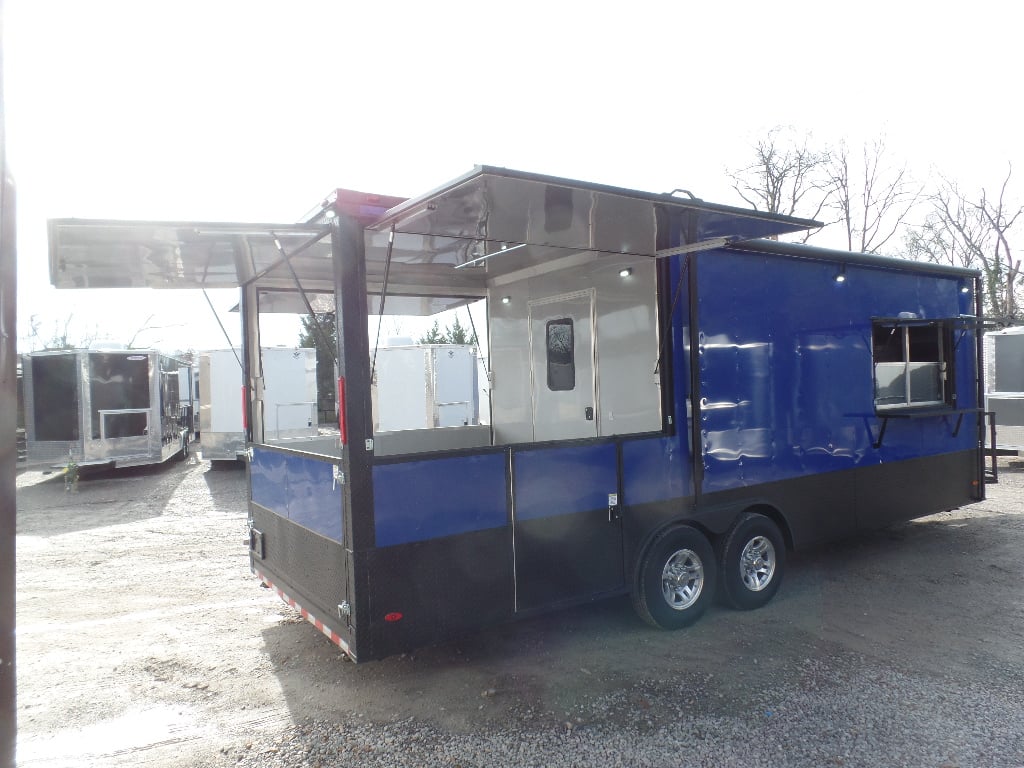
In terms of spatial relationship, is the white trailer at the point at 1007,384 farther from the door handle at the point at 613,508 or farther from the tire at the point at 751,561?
the door handle at the point at 613,508

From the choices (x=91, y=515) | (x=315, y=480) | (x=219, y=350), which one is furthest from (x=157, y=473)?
(x=315, y=480)

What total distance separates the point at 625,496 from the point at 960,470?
462 cm

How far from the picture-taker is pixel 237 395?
13.9 m

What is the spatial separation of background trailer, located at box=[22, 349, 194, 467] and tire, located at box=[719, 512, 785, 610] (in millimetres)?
11882

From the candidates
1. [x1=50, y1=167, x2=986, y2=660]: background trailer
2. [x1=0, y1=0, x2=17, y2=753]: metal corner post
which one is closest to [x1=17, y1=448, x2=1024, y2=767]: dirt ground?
[x1=50, y1=167, x2=986, y2=660]: background trailer

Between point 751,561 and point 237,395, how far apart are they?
11.2 m

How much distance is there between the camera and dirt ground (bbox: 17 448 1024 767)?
12.1 ft

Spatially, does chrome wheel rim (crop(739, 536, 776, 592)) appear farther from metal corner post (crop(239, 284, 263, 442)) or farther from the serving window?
metal corner post (crop(239, 284, 263, 442))

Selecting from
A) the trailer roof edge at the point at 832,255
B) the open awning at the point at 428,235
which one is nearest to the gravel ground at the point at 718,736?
the open awning at the point at 428,235

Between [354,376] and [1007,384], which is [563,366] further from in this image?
[1007,384]

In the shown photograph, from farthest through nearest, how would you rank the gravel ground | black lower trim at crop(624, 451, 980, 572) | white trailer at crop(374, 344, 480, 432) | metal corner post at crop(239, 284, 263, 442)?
white trailer at crop(374, 344, 480, 432) < metal corner post at crop(239, 284, 263, 442) < black lower trim at crop(624, 451, 980, 572) < the gravel ground

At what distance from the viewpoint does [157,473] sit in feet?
47.6

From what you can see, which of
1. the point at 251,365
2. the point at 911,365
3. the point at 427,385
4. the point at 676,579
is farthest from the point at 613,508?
the point at 427,385

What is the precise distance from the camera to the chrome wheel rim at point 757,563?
517 centimetres
